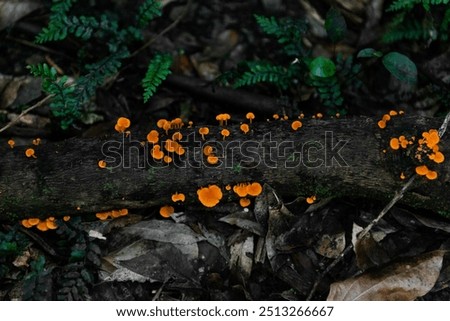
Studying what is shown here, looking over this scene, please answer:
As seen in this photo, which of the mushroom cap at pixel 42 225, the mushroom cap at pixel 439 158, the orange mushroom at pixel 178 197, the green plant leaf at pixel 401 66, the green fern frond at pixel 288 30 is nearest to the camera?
the mushroom cap at pixel 439 158

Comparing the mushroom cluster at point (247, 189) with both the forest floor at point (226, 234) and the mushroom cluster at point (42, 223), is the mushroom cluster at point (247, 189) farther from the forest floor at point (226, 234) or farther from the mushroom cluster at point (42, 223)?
the mushroom cluster at point (42, 223)

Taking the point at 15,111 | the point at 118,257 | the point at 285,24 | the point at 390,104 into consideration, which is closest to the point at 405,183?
the point at 390,104

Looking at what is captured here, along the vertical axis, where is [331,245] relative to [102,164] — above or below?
below

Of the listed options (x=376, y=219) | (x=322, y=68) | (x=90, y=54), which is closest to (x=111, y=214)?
(x=90, y=54)

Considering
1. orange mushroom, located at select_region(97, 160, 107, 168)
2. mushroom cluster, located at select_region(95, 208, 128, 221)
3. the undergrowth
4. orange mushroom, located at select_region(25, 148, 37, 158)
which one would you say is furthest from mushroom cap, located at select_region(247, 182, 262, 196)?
orange mushroom, located at select_region(25, 148, 37, 158)

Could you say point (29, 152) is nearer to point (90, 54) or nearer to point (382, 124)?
point (90, 54)

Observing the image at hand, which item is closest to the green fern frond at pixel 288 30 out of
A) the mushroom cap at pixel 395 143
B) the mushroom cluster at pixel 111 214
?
the mushroom cap at pixel 395 143

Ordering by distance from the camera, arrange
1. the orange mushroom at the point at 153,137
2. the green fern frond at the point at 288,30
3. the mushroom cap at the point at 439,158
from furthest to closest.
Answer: the green fern frond at the point at 288,30 < the orange mushroom at the point at 153,137 < the mushroom cap at the point at 439,158
